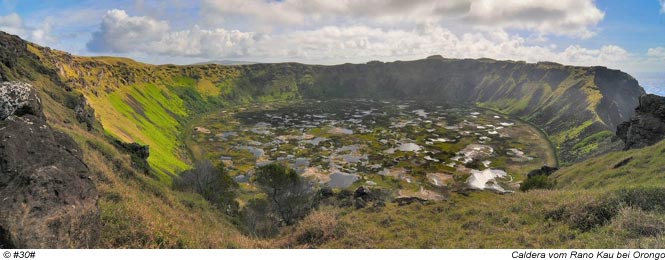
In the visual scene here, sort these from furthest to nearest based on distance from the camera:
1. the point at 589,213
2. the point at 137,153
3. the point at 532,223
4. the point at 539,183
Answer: the point at 137,153, the point at 539,183, the point at 532,223, the point at 589,213

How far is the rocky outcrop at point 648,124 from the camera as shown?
2579 inches

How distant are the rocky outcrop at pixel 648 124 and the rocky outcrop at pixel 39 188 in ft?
279

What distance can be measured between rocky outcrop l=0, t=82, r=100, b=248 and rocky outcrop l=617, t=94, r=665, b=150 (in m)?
85.1

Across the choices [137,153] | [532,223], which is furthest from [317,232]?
Answer: [137,153]

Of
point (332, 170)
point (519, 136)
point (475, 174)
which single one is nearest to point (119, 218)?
point (332, 170)

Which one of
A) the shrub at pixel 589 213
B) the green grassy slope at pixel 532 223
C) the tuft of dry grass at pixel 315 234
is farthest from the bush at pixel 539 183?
the tuft of dry grass at pixel 315 234

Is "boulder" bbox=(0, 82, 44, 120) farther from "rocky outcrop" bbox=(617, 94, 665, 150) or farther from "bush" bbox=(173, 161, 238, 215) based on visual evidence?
"rocky outcrop" bbox=(617, 94, 665, 150)

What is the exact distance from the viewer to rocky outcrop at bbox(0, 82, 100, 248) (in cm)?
1288

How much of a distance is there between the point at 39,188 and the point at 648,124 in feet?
301

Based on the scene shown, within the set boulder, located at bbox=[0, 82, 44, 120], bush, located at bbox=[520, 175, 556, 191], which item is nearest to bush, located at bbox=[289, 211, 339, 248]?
boulder, located at bbox=[0, 82, 44, 120]

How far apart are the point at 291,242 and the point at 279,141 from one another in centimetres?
15339

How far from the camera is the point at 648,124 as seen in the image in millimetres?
67938

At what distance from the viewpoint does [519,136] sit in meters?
187

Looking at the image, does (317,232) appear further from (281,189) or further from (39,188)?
(281,189)
